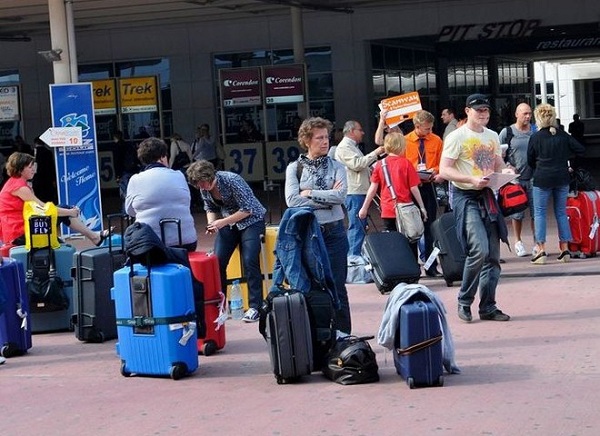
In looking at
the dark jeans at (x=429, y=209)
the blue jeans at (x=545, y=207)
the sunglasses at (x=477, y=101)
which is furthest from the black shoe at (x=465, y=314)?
the blue jeans at (x=545, y=207)

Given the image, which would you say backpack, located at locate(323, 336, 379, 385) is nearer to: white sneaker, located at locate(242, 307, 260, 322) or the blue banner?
white sneaker, located at locate(242, 307, 260, 322)

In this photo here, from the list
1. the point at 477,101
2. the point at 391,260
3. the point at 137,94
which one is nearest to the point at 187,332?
the point at 391,260

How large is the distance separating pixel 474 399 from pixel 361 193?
6.32m

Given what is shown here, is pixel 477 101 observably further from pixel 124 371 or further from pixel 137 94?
pixel 137 94

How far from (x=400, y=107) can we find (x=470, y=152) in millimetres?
3027

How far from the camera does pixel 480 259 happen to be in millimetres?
10094

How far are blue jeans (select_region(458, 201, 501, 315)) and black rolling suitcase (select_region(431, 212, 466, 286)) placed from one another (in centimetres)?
216

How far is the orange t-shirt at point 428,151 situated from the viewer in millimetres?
13734

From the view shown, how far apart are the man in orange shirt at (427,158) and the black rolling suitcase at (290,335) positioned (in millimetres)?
5252

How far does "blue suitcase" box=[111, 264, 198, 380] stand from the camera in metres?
8.59

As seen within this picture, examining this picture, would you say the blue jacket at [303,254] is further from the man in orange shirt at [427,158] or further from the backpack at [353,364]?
the man in orange shirt at [427,158]

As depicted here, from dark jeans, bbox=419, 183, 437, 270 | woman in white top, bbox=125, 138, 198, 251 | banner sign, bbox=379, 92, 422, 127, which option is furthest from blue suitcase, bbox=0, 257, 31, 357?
dark jeans, bbox=419, 183, 437, 270

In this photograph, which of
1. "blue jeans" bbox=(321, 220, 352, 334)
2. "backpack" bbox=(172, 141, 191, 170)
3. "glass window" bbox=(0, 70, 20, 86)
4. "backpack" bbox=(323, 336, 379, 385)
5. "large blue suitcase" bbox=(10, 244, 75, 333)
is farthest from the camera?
"glass window" bbox=(0, 70, 20, 86)

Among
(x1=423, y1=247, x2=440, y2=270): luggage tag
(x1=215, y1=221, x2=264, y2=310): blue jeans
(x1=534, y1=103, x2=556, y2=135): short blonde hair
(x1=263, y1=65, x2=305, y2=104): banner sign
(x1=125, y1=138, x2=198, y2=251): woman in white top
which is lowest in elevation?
(x1=423, y1=247, x2=440, y2=270): luggage tag
